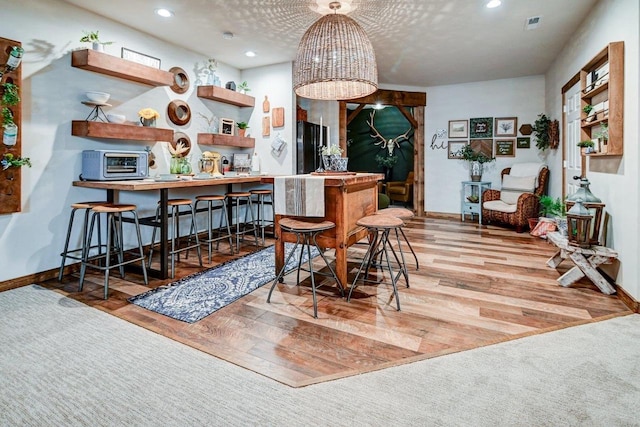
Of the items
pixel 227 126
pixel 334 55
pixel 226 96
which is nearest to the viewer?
pixel 334 55

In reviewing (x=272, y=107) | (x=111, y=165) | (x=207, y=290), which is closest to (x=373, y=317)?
(x=207, y=290)

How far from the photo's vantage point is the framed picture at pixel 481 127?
6629mm

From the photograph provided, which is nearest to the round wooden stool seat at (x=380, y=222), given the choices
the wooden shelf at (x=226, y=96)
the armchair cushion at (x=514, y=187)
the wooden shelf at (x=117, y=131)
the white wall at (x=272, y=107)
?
the wooden shelf at (x=117, y=131)

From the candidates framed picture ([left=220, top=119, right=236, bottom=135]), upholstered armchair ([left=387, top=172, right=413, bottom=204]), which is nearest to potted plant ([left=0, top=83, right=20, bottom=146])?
framed picture ([left=220, top=119, right=236, bottom=135])

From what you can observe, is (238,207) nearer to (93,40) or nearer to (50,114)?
(50,114)

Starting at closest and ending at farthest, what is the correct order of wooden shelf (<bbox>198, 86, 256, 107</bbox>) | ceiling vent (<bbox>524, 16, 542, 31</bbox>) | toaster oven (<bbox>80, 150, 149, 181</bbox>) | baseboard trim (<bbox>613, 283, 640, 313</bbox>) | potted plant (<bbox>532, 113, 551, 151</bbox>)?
baseboard trim (<bbox>613, 283, 640, 313</bbox>) → toaster oven (<bbox>80, 150, 149, 181</bbox>) → ceiling vent (<bbox>524, 16, 542, 31</bbox>) → wooden shelf (<bbox>198, 86, 256, 107</bbox>) → potted plant (<bbox>532, 113, 551, 151</bbox>)

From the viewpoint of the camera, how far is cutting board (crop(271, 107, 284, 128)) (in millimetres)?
5406

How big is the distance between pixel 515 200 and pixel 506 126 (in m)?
1.54

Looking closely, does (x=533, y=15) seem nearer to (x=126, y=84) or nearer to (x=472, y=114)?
(x=472, y=114)

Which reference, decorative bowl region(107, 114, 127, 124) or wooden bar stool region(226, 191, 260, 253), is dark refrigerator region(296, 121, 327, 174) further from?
decorative bowl region(107, 114, 127, 124)

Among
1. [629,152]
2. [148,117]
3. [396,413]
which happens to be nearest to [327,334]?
[396,413]

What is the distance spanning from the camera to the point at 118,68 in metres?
3.56

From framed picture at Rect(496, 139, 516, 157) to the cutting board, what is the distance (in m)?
4.07

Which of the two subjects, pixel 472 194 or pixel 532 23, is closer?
pixel 532 23
